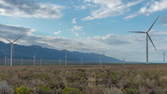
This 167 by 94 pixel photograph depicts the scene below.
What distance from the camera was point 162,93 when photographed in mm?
17328

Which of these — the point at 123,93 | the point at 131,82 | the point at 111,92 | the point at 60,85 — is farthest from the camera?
the point at 131,82

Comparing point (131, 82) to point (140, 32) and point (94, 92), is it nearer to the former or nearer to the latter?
point (94, 92)

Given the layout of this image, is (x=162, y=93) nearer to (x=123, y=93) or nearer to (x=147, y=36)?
(x=123, y=93)

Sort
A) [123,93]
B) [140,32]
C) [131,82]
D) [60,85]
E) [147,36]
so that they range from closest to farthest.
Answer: [123,93], [60,85], [131,82], [147,36], [140,32]

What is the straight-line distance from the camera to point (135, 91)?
18.0m

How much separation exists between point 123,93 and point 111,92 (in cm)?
142

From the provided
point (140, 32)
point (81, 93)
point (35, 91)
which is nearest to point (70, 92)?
point (81, 93)

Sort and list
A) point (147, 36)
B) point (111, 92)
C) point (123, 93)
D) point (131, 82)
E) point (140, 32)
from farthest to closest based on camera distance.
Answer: point (140, 32) → point (147, 36) → point (131, 82) → point (123, 93) → point (111, 92)

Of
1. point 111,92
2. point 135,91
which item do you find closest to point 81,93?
point 111,92

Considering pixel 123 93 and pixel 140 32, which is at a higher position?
pixel 140 32

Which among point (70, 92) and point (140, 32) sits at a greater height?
point (140, 32)

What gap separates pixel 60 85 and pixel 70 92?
5.72 metres

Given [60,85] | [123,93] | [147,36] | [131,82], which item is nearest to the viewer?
[123,93]

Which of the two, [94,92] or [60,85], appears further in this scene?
[60,85]
